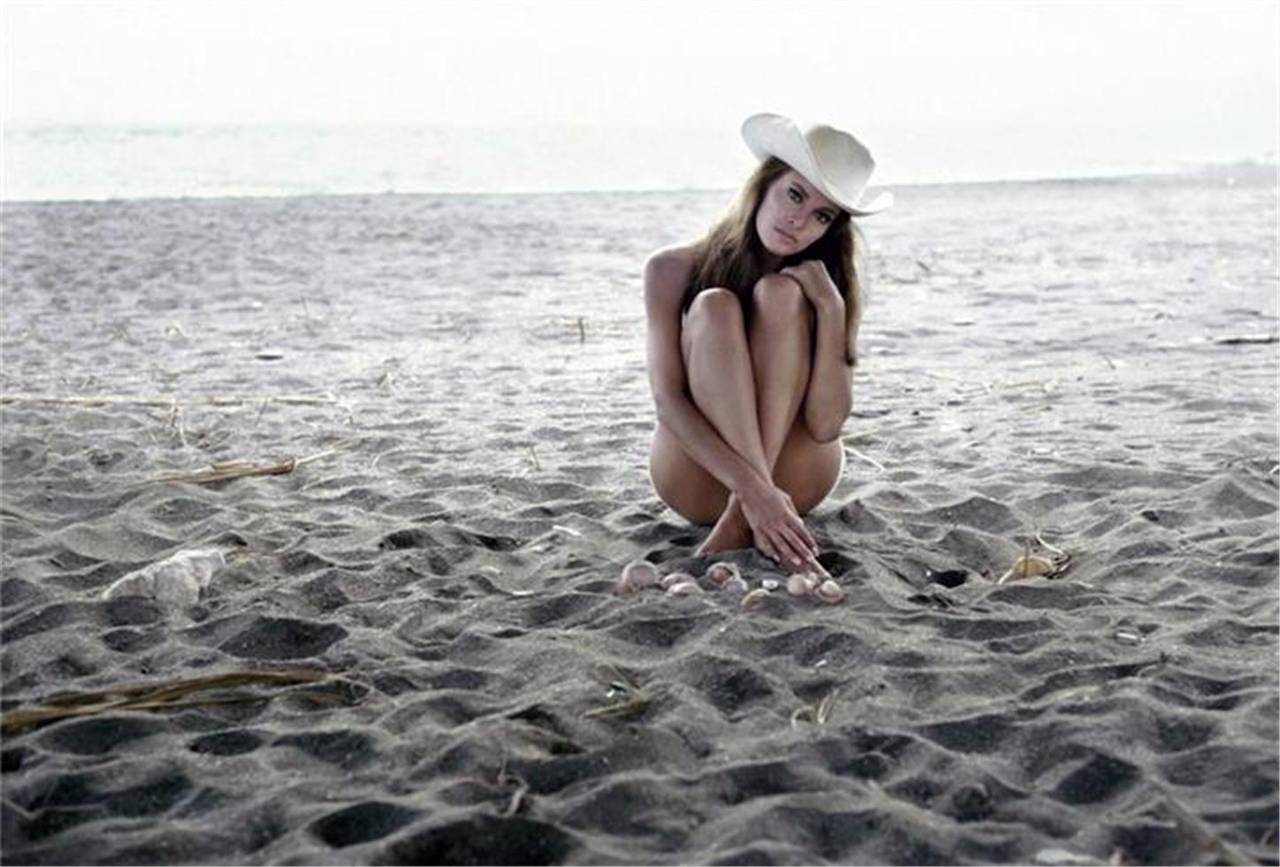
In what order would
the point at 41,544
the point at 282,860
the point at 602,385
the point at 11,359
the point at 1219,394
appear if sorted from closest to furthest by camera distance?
the point at 282,860 < the point at 41,544 < the point at 1219,394 < the point at 602,385 < the point at 11,359

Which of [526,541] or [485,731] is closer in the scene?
[485,731]

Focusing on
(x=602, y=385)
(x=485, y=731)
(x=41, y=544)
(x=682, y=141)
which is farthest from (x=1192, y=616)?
(x=682, y=141)

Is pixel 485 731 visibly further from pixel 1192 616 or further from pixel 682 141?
pixel 682 141

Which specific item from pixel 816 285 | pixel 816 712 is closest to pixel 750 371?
pixel 816 285

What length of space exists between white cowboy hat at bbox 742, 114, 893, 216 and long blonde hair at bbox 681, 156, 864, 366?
0.10 m

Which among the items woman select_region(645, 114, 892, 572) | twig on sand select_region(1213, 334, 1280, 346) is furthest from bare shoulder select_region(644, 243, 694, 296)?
twig on sand select_region(1213, 334, 1280, 346)

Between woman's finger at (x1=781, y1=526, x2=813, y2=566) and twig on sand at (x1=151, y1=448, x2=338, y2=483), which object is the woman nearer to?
woman's finger at (x1=781, y1=526, x2=813, y2=566)

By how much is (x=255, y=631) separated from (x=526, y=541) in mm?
926

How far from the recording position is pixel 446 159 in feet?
71.2

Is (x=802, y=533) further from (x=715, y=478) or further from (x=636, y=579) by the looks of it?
(x=636, y=579)

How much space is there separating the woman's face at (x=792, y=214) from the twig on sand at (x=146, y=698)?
1508 mm

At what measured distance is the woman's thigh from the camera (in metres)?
3.83

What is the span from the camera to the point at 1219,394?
5.58 m

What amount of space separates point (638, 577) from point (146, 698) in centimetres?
112
